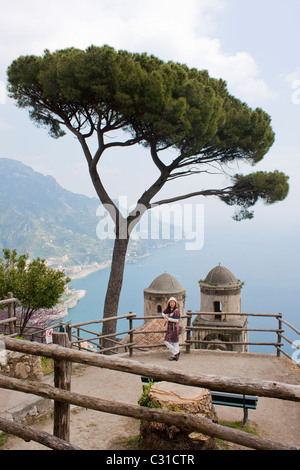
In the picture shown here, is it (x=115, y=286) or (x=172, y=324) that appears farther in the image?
(x=115, y=286)

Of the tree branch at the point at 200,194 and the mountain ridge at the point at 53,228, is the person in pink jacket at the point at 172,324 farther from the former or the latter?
the mountain ridge at the point at 53,228

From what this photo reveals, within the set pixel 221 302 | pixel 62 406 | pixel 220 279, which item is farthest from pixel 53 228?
pixel 62 406

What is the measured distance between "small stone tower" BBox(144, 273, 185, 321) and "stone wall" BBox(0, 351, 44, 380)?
561 inches

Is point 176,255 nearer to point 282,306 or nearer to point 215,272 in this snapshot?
point 282,306

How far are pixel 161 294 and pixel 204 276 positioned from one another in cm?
10186

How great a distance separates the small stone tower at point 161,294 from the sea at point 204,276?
43.8 m

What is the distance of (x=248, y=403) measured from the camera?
5211 mm

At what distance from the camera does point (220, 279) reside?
20.0 meters

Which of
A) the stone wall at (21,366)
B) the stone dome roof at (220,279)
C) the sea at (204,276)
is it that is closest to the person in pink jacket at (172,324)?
the stone wall at (21,366)

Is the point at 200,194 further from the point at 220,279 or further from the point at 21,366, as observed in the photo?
the point at 21,366

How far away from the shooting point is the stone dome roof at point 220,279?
19.9 m

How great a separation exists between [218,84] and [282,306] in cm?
7931
